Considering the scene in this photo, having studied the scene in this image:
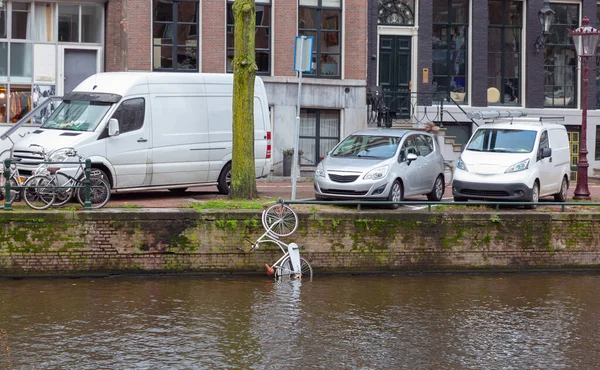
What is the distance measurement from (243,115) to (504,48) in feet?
51.9

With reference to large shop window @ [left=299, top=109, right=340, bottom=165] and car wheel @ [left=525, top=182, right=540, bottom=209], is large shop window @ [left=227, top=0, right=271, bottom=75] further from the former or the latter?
car wheel @ [left=525, top=182, right=540, bottom=209]

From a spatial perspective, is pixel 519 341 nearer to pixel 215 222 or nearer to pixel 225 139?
pixel 215 222

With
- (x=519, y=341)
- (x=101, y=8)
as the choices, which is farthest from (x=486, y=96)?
(x=519, y=341)

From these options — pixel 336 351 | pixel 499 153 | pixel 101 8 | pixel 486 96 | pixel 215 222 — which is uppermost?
pixel 101 8

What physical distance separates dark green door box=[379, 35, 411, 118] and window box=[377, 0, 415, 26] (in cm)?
45

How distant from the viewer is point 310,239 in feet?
56.1

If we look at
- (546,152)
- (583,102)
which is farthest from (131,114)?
A: (583,102)

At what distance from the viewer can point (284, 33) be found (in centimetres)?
2941

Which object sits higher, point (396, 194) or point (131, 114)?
point (131, 114)

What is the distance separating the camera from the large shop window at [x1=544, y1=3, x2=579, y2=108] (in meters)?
32.9

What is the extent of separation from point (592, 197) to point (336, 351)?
13.2 metres

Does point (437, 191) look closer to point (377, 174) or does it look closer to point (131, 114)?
point (377, 174)

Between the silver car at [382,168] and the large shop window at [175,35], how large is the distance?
962cm

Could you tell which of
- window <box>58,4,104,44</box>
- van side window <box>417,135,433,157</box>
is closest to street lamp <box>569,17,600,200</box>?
van side window <box>417,135,433,157</box>
